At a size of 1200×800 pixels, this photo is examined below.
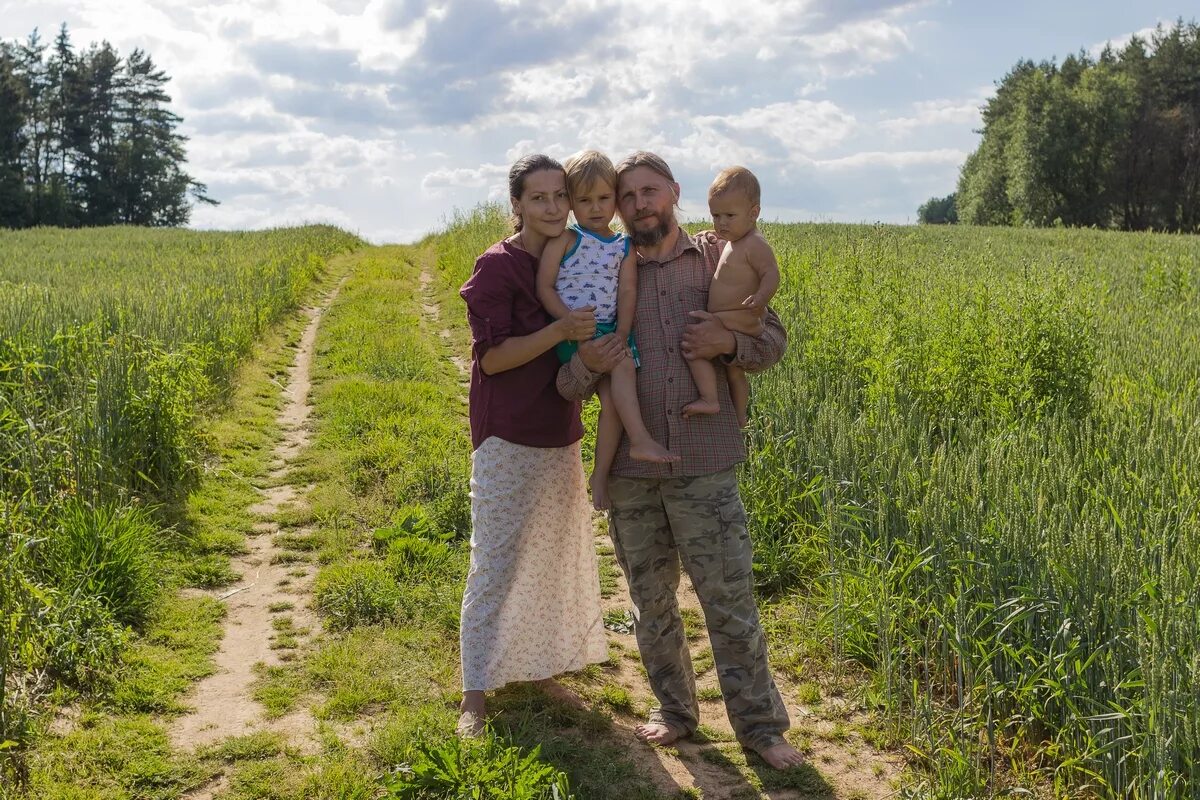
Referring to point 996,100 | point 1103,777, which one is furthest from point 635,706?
point 996,100

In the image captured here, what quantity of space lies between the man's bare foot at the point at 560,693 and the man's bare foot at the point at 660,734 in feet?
1.12

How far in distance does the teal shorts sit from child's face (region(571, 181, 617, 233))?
1.20 ft

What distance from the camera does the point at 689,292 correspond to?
3.55 meters

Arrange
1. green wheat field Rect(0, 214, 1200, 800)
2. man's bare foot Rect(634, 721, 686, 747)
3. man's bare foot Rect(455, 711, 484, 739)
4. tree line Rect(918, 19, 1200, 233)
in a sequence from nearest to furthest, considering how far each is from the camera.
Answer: green wheat field Rect(0, 214, 1200, 800)
man's bare foot Rect(455, 711, 484, 739)
man's bare foot Rect(634, 721, 686, 747)
tree line Rect(918, 19, 1200, 233)

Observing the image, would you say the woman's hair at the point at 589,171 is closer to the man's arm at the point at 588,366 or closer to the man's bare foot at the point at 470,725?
the man's arm at the point at 588,366

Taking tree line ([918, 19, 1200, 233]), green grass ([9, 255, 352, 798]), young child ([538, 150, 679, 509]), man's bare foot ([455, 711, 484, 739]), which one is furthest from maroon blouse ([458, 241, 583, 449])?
tree line ([918, 19, 1200, 233])

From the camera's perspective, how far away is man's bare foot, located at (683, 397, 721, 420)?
346 cm

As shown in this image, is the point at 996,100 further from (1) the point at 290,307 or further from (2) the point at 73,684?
(2) the point at 73,684

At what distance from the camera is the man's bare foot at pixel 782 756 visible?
12.0 feet

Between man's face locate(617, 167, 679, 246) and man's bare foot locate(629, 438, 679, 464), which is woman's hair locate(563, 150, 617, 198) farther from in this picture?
man's bare foot locate(629, 438, 679, 464)

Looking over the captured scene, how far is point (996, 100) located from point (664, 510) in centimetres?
6917

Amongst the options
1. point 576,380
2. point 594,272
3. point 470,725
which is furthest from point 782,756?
point 594,272

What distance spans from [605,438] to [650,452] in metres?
0.26

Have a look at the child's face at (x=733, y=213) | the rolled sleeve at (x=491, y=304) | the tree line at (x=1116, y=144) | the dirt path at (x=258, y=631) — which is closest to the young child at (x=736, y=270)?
the child's face at (x=733, y=213)
